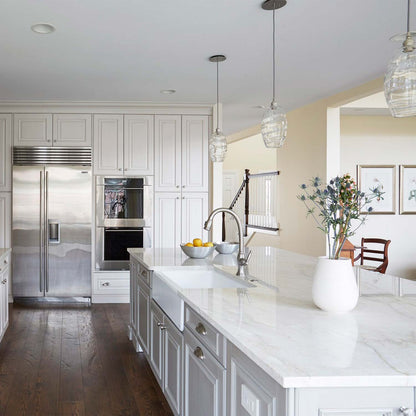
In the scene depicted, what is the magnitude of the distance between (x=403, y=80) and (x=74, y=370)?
9.73 ft

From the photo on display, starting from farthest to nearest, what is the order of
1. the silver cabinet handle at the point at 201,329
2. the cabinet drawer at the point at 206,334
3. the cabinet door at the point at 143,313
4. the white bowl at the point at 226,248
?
the white bowl at the point at 226,248
the cabinet door at the point at 143,313
the silver cabinet handle at the point at 201,329
the cabinet drawer at the point at 206,334

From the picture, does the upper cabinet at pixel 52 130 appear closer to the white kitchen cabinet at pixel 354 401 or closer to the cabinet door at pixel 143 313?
the cabinet door at pixel 143 313

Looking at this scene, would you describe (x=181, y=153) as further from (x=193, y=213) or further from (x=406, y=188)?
(x=406, y=188)

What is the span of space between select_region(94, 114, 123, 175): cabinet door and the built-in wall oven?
13 cm

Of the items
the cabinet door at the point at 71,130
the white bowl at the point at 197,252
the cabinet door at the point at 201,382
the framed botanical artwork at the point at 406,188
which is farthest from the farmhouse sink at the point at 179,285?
the framed botanical artwork at the point at 406,188

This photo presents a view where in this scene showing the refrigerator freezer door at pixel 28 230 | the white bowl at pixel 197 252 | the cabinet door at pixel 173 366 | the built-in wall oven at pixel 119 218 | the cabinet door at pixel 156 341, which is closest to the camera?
the cabinet door at pixel 173 366

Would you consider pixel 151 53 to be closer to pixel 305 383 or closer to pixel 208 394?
pixel 208 394

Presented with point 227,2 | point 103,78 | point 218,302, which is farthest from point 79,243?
point 218,302

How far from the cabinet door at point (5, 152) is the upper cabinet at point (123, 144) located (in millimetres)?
1065

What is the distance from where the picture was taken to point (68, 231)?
5.98 m

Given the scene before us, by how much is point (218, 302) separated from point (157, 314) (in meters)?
1.08

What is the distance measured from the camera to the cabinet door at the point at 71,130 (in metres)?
6.02

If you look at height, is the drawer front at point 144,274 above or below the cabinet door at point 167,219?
below

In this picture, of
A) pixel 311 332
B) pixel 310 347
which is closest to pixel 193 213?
pixel 311 332
